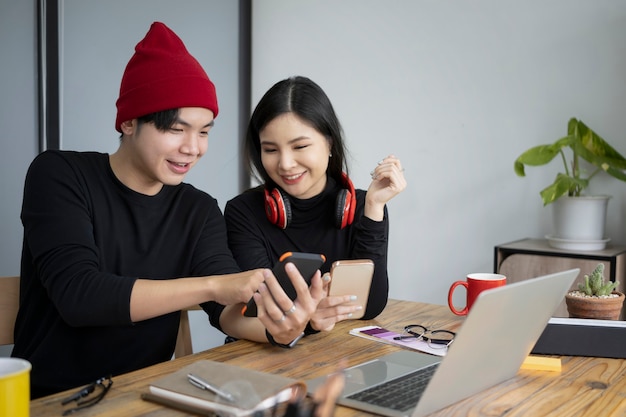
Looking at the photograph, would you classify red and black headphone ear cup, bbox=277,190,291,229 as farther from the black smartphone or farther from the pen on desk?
the pen on desk

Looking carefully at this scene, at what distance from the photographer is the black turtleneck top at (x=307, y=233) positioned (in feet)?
6.07

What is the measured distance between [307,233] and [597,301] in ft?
2.66

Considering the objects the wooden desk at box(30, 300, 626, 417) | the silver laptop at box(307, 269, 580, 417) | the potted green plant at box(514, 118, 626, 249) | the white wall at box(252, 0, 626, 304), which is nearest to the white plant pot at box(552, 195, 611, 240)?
the potted green plant at box(514, 118, 626, 249)

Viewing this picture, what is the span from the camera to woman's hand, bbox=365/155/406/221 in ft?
6.11

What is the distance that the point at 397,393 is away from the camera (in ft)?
3.47

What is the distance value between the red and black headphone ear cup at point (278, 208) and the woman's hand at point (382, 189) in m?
0.22

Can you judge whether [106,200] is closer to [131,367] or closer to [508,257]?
[131,367]

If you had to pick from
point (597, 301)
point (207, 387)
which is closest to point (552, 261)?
point (597, 301)

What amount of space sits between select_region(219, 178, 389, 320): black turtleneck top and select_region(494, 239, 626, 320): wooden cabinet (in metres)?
0.98

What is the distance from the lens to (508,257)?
2727 millimetres

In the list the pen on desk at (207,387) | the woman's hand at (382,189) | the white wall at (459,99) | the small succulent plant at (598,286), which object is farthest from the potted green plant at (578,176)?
the pen on desk at (207,387)

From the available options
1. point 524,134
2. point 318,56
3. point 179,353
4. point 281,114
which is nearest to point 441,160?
point 524,134

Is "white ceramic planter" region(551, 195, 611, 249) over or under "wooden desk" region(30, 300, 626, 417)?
over

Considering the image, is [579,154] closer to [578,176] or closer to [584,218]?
[578,176]
